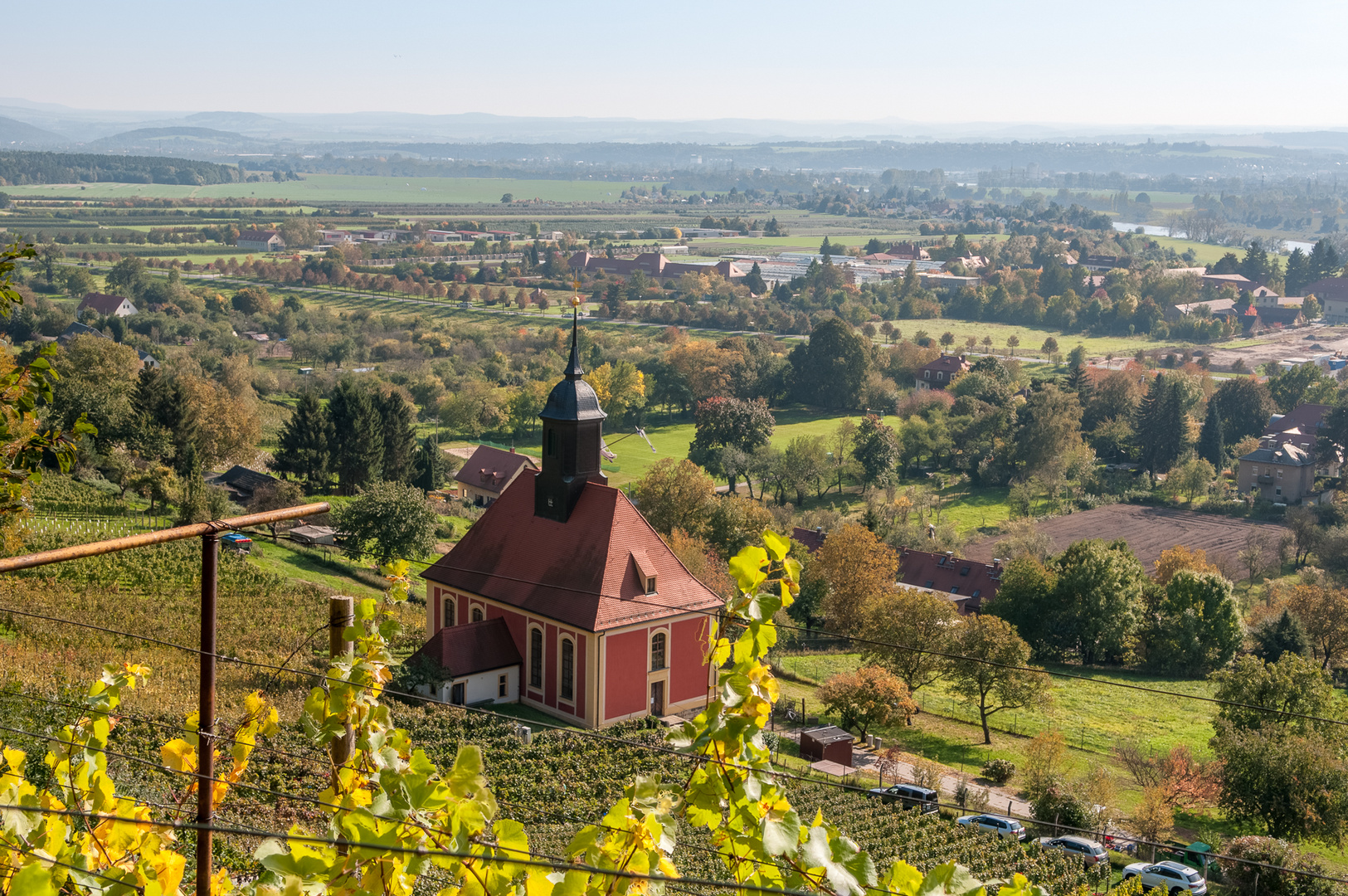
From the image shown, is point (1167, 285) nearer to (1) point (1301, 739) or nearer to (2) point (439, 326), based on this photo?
(2) point (439, 326)

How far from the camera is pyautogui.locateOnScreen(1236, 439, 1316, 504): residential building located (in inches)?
2496

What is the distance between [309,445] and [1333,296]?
120 m

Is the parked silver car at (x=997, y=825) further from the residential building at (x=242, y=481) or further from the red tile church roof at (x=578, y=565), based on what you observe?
the residential building at (x=242, y=481)

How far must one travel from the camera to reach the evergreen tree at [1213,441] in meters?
70.4

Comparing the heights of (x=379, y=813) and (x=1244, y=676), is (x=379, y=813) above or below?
above

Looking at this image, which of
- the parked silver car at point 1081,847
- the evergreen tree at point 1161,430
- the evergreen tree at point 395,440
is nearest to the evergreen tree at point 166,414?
the evergreen tree at point 395,440

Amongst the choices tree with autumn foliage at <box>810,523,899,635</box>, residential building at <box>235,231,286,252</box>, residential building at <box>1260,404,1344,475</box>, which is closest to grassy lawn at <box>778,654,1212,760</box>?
tree with autumn foliage at <box>810,523,899,635</box>

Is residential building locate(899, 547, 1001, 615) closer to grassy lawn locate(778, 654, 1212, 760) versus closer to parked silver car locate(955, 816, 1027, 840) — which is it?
grassy lawn locate(778, 654, 1212, 760)

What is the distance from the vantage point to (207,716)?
265 inches

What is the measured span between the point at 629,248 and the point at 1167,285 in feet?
228

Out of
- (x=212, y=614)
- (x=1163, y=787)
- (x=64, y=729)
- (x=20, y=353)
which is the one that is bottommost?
(x=1163, y=787)

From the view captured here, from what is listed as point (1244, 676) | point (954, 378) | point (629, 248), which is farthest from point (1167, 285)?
point (1244, 676)

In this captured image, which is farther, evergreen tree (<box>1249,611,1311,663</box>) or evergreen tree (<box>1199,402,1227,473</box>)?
evergreen tree (<box>1199,402,1227,473</box>)

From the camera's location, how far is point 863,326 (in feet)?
355
